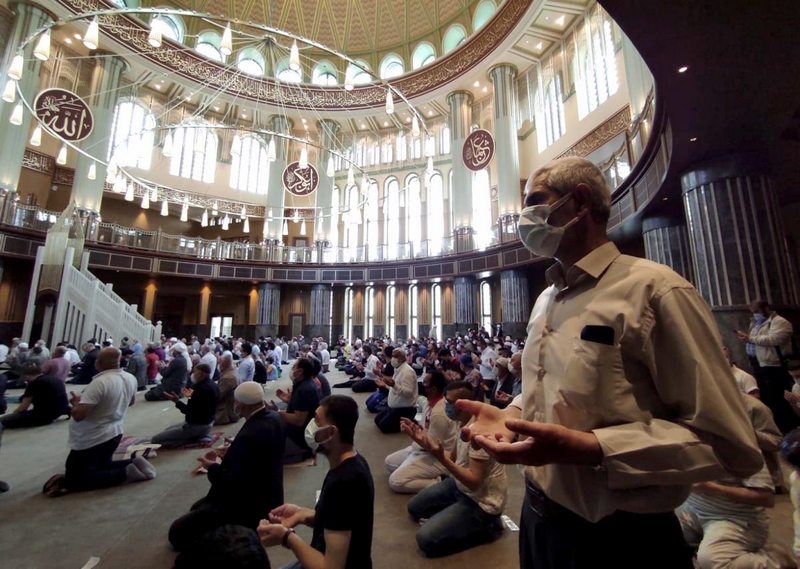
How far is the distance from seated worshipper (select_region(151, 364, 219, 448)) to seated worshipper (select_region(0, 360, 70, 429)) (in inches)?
75.7

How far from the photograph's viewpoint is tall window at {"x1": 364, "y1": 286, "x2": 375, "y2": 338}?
1908 cm

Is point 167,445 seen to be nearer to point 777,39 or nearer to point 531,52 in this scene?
point 777,39

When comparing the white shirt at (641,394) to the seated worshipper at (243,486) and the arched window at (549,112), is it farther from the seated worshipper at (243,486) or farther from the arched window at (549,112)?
the arched window at (549,112)

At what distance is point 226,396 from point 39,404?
232 centimetres

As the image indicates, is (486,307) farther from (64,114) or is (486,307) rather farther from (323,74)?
(323,74)

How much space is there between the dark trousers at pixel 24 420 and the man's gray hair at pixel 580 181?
22.5 feet

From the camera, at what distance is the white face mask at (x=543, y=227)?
0.99 metres

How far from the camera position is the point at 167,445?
423 centimetres

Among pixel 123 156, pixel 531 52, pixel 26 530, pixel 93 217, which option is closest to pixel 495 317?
pixel 531 52

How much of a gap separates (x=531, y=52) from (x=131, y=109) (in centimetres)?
1765

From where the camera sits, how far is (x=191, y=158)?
18.3m

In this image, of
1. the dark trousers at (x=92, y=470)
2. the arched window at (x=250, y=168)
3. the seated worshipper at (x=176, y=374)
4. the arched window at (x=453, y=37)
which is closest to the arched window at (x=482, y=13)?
the arched window at (x=453, y=37)

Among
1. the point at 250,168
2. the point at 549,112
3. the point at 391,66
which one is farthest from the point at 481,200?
the point at 250,168

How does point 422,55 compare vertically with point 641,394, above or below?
above
